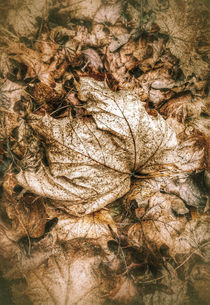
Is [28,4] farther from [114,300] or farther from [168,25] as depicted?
[114,300]

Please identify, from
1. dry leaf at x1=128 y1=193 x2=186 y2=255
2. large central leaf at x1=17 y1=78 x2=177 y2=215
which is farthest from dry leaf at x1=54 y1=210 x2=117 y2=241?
dry leaf at x1=128 y1=193 x2=186 y2=255

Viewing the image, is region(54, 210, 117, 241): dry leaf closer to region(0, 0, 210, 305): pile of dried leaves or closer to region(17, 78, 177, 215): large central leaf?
region(0, 0, 210, 305): pile of dried leaves

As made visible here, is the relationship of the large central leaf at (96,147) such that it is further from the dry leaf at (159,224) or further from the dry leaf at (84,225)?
the dry leaf at (159,224)

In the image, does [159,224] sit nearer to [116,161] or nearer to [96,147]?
[116,161]

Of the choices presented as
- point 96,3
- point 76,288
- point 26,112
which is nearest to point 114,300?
point 76,288

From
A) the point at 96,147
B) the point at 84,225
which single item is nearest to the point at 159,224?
the point at 84,225

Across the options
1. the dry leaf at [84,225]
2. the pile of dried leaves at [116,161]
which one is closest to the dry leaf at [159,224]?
the pile of dried leaves at [116,161]
